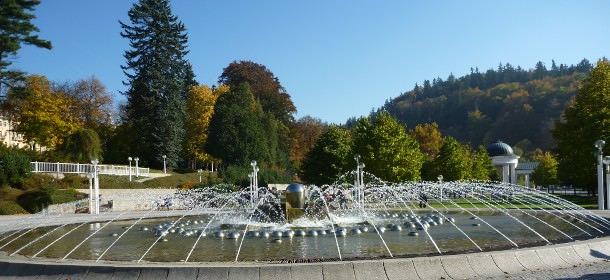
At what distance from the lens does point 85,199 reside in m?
33.5

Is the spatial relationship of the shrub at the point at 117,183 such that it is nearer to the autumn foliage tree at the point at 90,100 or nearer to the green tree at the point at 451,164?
the autumn foliage tree at the point at 90,100

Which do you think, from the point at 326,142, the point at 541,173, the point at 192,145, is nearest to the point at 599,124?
the point at 326,142

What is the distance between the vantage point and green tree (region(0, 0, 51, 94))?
40.8 metres

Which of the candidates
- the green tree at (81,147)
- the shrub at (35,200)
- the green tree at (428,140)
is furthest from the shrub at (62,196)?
the green tree at (428,140)

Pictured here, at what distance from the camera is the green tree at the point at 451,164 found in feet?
176

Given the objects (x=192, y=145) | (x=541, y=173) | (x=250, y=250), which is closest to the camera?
(x=250, y=250)

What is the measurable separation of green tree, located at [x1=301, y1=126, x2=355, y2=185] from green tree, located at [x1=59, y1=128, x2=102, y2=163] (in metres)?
20.1

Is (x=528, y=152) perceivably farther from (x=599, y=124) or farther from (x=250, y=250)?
(x=250, y=250)

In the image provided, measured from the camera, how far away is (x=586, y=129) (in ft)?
116

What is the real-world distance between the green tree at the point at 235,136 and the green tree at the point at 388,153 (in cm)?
1815

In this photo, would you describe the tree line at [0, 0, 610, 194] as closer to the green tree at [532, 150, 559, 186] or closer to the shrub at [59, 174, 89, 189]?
the green tree at [532, 150, 559, 186]

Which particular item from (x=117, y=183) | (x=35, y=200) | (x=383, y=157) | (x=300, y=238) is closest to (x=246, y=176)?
(x=117, y=183)

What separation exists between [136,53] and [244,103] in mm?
13829

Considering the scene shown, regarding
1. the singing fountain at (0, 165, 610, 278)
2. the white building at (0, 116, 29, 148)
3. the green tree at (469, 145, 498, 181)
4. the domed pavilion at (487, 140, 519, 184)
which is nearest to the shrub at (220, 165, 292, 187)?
the white building at (0, 116, 29, 148)
